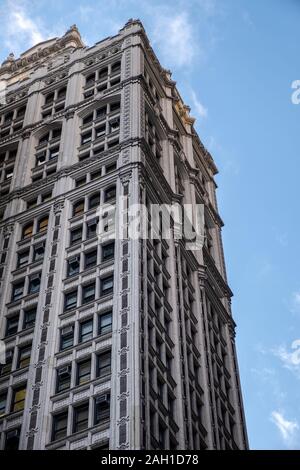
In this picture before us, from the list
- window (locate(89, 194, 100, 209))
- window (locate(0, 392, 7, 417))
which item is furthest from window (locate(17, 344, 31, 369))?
window (locate(89, 194, 100, 209))

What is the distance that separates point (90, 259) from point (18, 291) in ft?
16.9

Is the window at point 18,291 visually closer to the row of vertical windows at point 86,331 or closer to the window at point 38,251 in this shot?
the window at point 38,251

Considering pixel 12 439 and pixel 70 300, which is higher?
pixel 70 300

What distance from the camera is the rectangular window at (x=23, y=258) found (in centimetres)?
6187

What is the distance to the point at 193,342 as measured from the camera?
60188mm

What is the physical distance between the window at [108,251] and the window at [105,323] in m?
5.27

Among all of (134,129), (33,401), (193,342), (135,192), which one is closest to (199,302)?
(193,342)

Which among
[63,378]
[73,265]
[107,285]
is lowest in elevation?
[63,378]

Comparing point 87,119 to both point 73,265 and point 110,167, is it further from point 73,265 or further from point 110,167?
point 73,265

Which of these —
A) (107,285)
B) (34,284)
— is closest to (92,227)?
(34,284)

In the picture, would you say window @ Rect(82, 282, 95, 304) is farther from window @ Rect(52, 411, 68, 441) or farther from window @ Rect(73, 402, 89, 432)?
window @ Rect(52, 411, 68, 441)

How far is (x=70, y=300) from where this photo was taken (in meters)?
55.7

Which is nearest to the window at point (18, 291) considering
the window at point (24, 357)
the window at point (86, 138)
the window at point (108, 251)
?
the window at point (24, 357)

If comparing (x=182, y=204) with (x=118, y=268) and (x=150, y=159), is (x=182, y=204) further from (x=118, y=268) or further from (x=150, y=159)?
(x=118, y=268)
